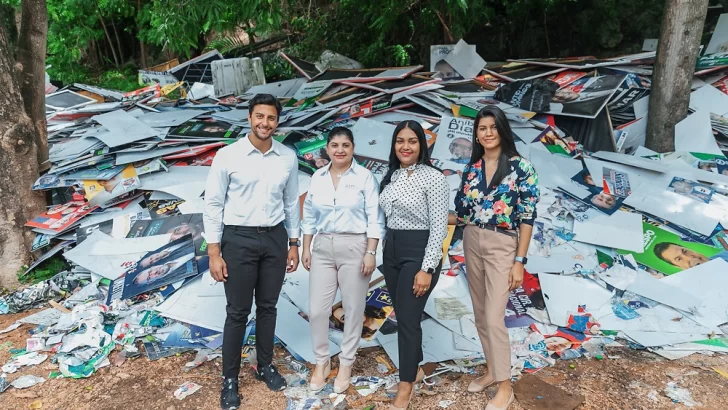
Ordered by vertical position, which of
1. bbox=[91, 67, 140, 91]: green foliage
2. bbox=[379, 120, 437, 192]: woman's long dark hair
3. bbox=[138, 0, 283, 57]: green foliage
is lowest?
bbox=[379, 120, 437, 192]: woman's long dark hair

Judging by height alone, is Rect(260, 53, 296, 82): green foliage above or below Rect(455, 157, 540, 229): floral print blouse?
above

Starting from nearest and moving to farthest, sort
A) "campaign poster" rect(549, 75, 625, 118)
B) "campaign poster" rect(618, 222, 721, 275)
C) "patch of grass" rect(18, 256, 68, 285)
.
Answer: "campaign poster" rect(618, 222, 721, 275)
"patch of grass" rect(18, 256, 68, 285)
"campaign poster" rect(549, 75, 625, 118)

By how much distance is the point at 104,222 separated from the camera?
398cm

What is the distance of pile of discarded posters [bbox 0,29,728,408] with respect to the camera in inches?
118

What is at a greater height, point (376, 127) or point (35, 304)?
point (376, 127)

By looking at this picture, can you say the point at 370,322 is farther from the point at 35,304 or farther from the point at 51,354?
the point at 35,304

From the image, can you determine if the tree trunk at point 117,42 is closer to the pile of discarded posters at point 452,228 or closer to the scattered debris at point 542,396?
the pile of discarded posters at point 452,228

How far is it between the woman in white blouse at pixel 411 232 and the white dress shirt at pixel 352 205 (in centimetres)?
6

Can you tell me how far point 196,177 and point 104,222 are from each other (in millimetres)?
774

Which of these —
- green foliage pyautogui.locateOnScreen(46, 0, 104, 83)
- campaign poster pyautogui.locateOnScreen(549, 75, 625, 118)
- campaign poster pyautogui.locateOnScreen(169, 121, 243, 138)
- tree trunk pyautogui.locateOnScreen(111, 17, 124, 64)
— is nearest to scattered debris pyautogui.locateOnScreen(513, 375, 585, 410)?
campaign poster pyautogui.locateOnScreen(549, 75, 625, 118)

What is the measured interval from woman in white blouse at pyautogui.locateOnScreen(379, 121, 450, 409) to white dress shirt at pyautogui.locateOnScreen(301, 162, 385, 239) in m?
0.06

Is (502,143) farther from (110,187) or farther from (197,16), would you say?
(110,187)

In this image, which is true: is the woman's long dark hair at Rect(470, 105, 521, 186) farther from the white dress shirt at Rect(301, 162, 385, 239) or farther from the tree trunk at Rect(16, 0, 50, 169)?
the tree trunk at Rect(16, 0, 50, 169)

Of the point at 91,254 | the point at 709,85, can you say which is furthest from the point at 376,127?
the point at 709,85
